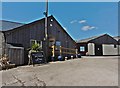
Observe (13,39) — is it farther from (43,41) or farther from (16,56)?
(43,41)

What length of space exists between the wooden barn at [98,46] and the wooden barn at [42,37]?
43.7ft

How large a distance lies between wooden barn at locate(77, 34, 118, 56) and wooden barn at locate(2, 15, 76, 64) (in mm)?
13316

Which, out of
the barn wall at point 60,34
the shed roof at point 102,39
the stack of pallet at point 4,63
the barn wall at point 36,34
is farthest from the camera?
the shed roof at point 102,39

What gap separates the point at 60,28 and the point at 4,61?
10221mm

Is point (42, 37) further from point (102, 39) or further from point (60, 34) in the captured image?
point (102, 39)

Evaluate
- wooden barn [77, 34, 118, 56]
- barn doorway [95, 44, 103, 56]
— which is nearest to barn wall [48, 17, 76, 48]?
wooden barn [77, 34, 118, 56]

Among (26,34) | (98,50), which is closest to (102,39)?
(98,50)

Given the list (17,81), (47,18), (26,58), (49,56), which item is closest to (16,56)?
(26,58)

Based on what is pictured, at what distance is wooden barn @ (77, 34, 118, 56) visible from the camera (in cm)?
3919

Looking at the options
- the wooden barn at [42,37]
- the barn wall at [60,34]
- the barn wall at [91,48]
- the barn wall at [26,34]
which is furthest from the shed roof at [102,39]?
the barn wall at [26,34]

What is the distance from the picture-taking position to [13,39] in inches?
732

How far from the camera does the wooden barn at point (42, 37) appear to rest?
1878 centimetres

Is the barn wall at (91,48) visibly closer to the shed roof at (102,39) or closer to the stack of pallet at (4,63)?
the shed roof at (102,39)

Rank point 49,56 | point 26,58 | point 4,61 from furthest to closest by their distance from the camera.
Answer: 1. point 49,56
2. point 26,58
3. point 4,61
